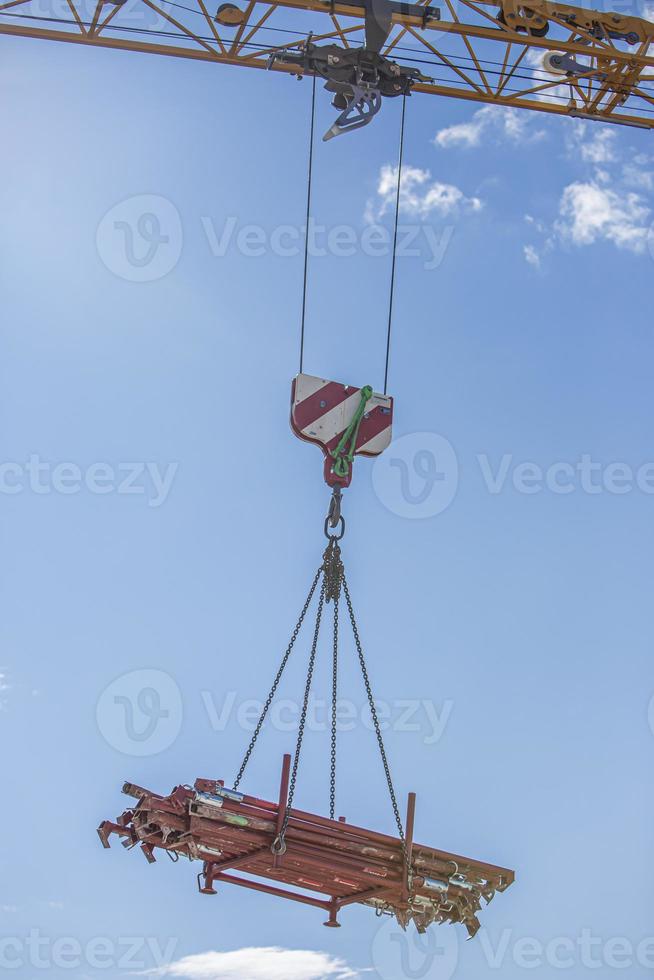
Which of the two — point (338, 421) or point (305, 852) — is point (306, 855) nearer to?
point (305, 852)

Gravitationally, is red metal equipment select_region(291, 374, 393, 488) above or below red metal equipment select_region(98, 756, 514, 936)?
above

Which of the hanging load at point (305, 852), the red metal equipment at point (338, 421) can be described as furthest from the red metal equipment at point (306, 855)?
the red metal equipment at point (338, 421)

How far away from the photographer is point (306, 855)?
30.3 feet

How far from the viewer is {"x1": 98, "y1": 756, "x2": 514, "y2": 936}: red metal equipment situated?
29.6 ft

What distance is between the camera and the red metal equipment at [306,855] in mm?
9008

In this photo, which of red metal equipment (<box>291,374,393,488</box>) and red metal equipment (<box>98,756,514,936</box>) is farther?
red metal equipment (<box>291,374,393,488</box>)

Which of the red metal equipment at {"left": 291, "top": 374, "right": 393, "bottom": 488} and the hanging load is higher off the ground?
the red metal equipment at {"left": 291, "top": 374, "right": 393, "bottom": 488}

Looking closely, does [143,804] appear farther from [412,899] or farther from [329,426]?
[329,426]

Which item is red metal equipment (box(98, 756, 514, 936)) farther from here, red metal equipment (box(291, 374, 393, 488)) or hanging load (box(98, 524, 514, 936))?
red metal equipment (box(291, 374, 393, 488))

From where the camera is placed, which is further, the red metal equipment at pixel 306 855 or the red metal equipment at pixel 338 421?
the red metal equipment at pixel 338 421

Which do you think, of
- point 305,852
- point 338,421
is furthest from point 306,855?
point 338,421

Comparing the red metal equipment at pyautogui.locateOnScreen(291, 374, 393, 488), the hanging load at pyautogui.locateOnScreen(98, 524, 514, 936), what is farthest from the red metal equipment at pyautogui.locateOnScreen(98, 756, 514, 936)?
the red metal equipment at pyautogui.locateOnScreen(291, 374, 393, 488)

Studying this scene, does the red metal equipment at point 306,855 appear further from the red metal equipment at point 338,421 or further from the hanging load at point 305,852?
the red metal equipment at point 338,421

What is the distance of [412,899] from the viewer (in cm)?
968
